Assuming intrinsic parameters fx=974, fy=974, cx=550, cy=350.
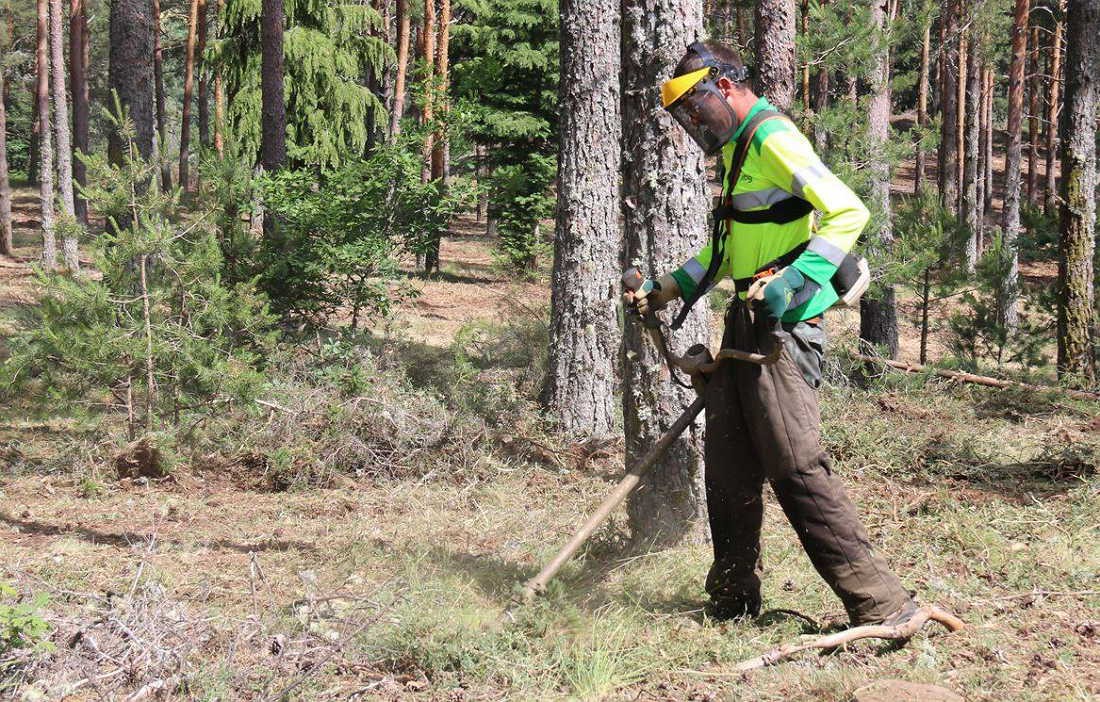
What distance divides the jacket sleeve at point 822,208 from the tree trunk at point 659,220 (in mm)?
1314

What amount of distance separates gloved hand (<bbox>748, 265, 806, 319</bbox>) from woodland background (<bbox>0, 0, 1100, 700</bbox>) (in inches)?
53.2

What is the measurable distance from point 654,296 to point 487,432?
3715 millimetres

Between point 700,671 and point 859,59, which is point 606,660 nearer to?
point 700,671

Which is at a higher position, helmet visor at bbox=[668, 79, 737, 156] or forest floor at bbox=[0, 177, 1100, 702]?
helmet visor at bbox=[668, 79, 737, 156]

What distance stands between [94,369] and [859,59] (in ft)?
24.7

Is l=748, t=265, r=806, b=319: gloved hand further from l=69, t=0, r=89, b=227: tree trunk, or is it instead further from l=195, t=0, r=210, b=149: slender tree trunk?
l=195, t=0, r=210, b=149: slender tree trunk

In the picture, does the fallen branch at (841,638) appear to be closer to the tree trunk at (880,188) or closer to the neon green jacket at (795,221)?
the neon green jacket at (795,221)

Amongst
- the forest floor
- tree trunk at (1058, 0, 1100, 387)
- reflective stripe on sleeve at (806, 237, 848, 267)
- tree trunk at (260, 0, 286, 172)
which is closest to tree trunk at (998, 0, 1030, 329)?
tree trunk at (1058, 0, 1100, 387)

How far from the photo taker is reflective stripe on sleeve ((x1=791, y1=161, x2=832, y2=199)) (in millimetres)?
3631

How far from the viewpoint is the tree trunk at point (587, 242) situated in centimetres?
851

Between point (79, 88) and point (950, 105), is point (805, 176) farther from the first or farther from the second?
point (79, 88)

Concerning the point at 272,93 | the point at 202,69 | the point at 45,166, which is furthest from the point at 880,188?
the point at 202,69

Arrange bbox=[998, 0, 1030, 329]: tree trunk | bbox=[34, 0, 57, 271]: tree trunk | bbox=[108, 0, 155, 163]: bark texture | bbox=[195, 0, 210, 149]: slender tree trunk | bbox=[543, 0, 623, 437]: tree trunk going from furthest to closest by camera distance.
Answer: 1. bbox=[195, 0, 210, 149]: slender tree trunk
2. bbox=[998, 0, 1030, 329]: tree trunk
3. bbox=[34, 0, 57, 271]: tree trunk
4. bbox=[108, 0, 155, 163]: bark texture
5. bbox=[543, 0, 623, 437]: tree trunk

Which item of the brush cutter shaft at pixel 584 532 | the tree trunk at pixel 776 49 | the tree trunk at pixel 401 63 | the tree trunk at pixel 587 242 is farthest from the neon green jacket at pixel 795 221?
the tree trunk at pixel 401 63
